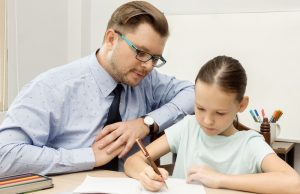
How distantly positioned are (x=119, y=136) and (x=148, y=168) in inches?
11.6

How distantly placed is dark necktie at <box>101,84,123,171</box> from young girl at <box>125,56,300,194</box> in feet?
0.41

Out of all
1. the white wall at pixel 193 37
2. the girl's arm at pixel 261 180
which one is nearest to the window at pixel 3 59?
the white wall at pixel 193 37

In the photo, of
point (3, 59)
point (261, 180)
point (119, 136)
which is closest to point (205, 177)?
point (261, 180)

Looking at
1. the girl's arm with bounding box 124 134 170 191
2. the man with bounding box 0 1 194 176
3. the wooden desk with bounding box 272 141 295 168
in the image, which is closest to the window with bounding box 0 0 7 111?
the man with bounding box 0 1 194 176

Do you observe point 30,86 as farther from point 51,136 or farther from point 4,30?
point 4,30

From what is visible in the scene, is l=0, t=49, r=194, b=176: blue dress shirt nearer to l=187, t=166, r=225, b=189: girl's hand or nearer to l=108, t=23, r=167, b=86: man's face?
l=108, t=23, r=167, b=86: man's face

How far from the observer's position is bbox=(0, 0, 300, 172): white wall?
222cm

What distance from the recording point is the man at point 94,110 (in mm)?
1299

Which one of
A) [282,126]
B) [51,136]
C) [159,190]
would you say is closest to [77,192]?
[159,190]

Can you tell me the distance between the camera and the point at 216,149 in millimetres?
1348

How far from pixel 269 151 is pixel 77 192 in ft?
1.94

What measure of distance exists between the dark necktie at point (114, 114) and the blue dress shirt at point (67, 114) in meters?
0.02

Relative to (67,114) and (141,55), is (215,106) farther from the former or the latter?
Answer: (67,114)

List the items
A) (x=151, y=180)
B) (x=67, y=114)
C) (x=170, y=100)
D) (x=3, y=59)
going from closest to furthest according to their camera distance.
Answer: (x=151, y=180), (x=67, y=114), (x=170, y=100), (x=3, y=59)
